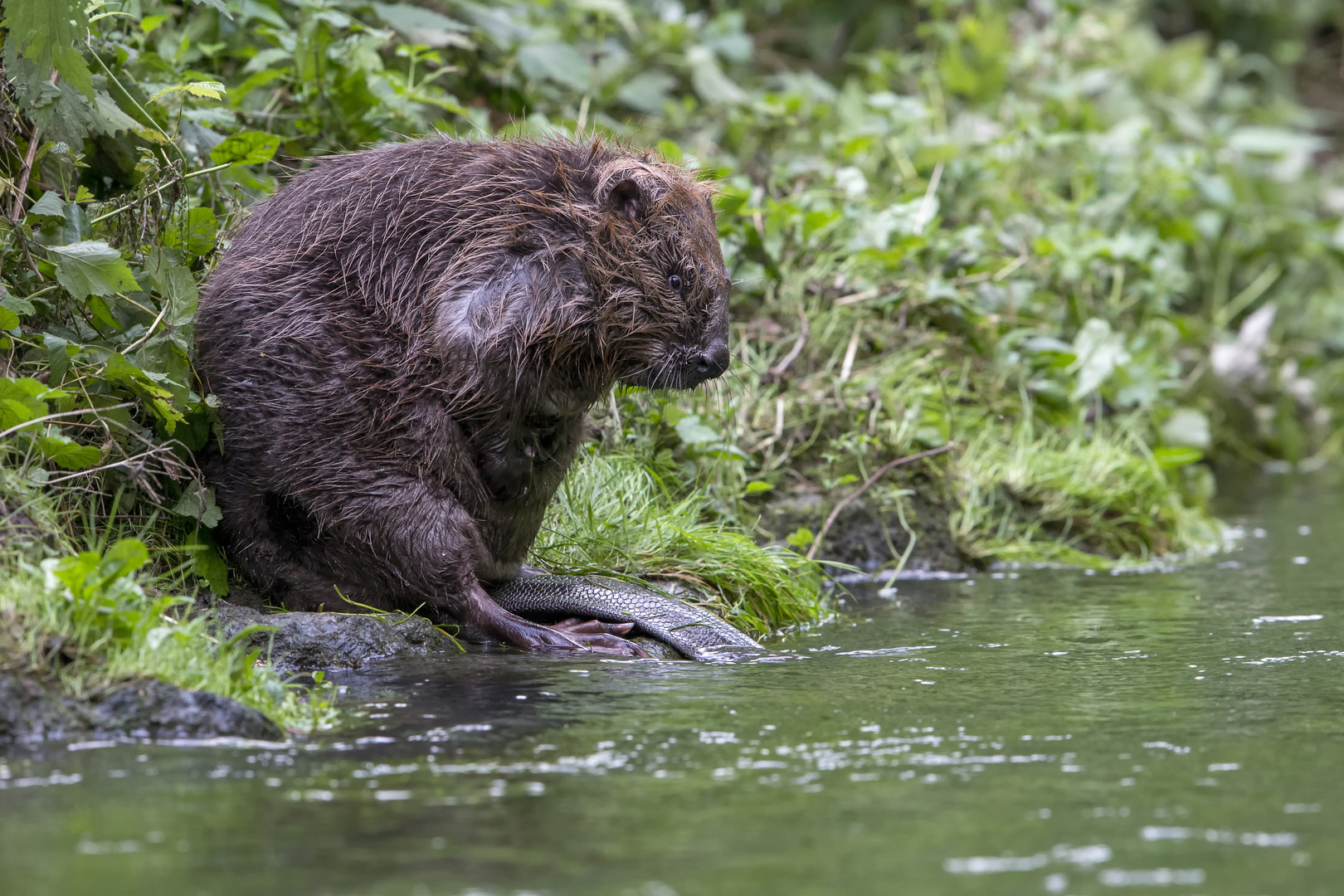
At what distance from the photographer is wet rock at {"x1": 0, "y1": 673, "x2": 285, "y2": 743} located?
3.07 m

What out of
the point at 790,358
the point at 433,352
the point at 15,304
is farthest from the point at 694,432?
the point at 15,304

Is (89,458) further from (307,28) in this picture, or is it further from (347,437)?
(307,28)

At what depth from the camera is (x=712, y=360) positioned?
4414 mm

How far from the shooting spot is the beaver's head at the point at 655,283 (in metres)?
4.31

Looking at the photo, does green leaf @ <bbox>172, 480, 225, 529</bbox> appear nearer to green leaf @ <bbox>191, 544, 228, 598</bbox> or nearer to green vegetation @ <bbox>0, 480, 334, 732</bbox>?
green leaf @ <bbox>191, 544, 228, 598</bbox>

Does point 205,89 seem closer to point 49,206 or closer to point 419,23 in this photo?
point 49,206

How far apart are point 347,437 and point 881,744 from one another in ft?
5.62

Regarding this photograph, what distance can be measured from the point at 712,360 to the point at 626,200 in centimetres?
49

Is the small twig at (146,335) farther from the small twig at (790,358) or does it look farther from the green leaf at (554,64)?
the green leaf at (554,64)

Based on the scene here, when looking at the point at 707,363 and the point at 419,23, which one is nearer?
the point at 707,363

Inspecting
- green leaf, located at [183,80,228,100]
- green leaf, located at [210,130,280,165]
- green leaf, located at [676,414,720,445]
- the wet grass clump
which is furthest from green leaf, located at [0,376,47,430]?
green leaf, located at [676,414,720,445]

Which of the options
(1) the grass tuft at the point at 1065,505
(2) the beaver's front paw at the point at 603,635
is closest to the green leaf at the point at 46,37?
(2) the beaver's front paw at the point at 603,635

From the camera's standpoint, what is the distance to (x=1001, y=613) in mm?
4988

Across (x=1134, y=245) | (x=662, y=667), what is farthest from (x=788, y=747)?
(x=1134, y=245)
